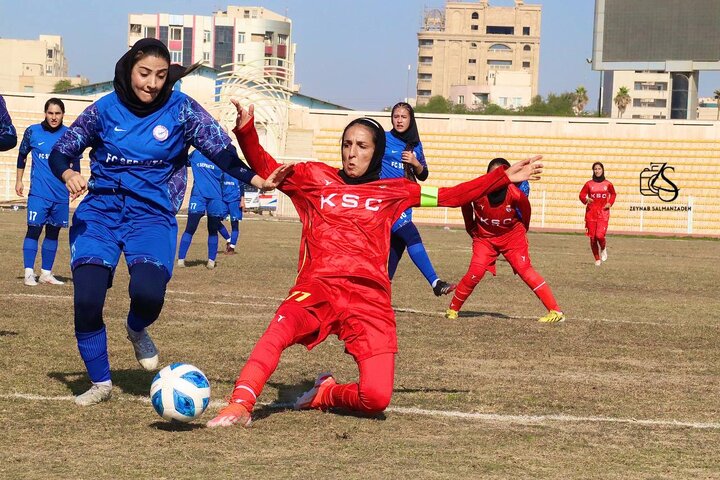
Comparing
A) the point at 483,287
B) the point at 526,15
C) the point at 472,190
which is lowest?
the point at 483,287

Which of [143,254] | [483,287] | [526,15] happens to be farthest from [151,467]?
[526,15]

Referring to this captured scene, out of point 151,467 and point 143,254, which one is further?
point 143,254

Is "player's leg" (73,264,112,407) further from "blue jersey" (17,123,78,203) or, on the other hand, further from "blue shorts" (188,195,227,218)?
"blue shorts" (188,195,227,218)

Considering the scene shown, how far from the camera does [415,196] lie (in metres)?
6.86

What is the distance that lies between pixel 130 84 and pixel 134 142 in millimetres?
345

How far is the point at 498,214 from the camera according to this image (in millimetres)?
12234

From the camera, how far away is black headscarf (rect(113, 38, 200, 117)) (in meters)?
6.62

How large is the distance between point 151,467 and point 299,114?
4921 centimetres

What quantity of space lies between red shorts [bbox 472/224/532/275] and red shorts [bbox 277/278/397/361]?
5.94 m

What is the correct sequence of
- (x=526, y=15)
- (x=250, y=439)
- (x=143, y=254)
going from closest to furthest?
(x=250, y=439)
(x=143, y=254)
(x=526, y=15)

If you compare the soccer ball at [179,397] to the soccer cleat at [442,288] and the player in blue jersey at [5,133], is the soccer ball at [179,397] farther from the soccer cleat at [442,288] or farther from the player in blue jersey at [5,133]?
the soccer cleat at [442,288]

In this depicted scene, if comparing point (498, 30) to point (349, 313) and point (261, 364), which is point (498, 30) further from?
point (261, 364)

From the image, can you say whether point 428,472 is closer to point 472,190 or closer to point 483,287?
point 472,190

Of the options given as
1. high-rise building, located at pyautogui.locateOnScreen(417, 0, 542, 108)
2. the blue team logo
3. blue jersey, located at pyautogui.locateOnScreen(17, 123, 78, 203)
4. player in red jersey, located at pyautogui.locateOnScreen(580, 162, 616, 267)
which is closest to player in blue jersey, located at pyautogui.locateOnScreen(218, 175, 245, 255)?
blue jersey, located at pyautogui.locateOnScreen(17, 123, 78, 203)
